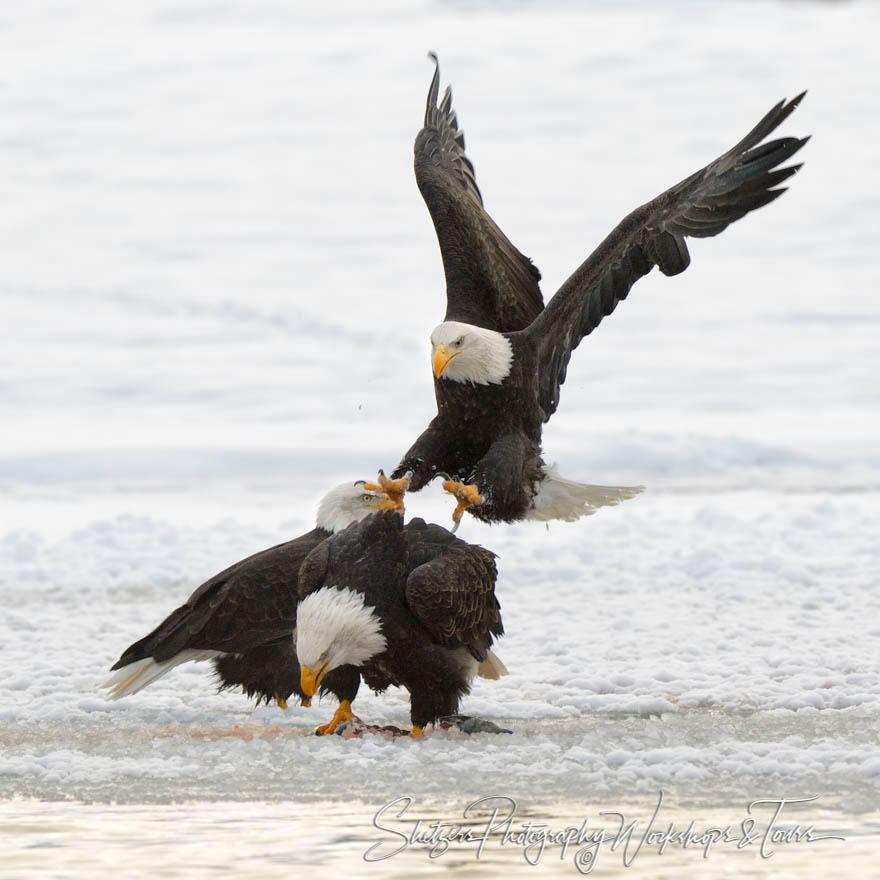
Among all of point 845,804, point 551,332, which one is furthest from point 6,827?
point 551,332

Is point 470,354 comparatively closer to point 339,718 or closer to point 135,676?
point 339,718

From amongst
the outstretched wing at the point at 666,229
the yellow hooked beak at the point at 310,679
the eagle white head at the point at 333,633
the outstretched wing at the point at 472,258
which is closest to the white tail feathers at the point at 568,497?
the outstretched wing at the point at 666,229

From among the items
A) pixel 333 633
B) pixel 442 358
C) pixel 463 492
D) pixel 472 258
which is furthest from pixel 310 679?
pixel 472 258

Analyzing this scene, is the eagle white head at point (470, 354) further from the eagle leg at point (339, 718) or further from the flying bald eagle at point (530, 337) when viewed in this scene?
the eagle leg at point (339, 718)

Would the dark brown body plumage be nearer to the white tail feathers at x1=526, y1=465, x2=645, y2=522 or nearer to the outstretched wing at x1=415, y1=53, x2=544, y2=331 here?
the white tail feathers at x1=526, y1=465, x2=645, y2=522

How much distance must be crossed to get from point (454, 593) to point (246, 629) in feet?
3.19

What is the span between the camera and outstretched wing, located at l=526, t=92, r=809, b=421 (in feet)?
20.2

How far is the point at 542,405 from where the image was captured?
22.8 ft

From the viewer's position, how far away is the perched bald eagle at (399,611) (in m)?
5.38

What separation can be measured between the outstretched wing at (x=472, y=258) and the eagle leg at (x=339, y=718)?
7.25 ft

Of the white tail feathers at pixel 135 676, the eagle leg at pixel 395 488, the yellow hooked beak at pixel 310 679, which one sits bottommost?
the white tail feathers at pixel 135 676

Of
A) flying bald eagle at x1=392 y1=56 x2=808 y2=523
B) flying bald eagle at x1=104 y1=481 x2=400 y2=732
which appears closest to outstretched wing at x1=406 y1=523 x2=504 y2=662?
flying bald eagle at x1=104 y1=481 x2=400 y2=732

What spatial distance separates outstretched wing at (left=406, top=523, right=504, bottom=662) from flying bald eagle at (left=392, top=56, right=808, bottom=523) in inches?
29.7

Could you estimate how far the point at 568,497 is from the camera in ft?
23.3
